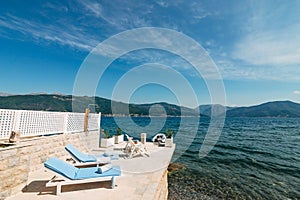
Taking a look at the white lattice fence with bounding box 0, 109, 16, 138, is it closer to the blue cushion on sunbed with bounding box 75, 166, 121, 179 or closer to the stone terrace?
the stone terrace

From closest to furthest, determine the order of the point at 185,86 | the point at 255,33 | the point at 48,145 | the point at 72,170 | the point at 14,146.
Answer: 1. the point at 14,146
2. the point at 72,170
3. the point at 48,145
4. the point at 255,33
5. the point at 185,86

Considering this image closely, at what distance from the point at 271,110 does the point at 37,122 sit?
125444 millimetres

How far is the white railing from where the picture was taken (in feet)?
14.2

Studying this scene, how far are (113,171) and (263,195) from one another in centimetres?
584

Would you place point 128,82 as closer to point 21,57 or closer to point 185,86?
point 185,86

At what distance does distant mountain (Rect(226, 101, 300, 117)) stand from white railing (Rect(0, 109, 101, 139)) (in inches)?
4641

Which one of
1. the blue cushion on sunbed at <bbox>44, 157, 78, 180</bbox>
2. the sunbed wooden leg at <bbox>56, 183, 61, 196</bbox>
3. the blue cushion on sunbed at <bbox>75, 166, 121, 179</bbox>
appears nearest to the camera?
the sunbed wooden leg at <bbox>56, 183, 61, 196</bbox>

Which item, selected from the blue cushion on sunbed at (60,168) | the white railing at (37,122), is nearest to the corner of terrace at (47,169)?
the white railing at (37,122)

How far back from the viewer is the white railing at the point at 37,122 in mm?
4316

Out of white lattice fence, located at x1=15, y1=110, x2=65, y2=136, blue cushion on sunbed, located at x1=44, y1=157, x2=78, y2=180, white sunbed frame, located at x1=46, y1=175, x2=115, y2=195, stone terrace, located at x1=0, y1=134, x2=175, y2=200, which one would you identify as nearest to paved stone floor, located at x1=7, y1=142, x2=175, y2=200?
stone terrace, located at x1=0, y1=134, x2=175, y2=200

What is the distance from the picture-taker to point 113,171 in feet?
13.5

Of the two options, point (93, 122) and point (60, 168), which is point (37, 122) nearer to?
point (60, 168)

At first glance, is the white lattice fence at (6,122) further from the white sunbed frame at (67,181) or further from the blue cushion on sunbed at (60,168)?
the white sunbed frame at (67,181)

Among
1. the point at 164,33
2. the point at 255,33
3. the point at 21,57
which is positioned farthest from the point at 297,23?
the point at 21,57
